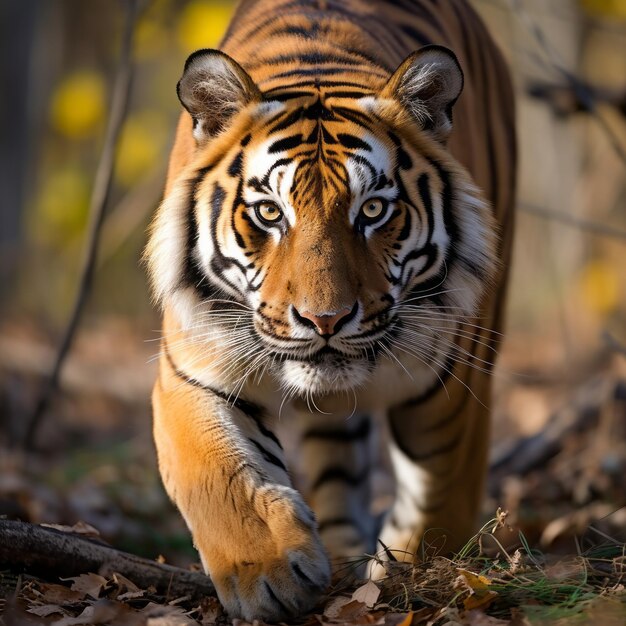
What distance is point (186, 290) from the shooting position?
10.6 ft

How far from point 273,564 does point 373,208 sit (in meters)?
1.06

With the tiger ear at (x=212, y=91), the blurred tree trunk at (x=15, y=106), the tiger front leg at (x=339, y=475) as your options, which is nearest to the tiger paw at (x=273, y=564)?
the tiger ear at (x=212, y=91)

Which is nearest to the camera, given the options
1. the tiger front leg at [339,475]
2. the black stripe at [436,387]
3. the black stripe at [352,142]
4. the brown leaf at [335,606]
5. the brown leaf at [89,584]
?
A: the brown leaf at [335,606]

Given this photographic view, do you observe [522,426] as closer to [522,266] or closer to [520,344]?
[520,344]

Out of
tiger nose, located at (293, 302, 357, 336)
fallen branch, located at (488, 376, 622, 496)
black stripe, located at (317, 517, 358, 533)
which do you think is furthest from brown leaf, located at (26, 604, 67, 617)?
fallen branch, located at (488, 376, 622, 496)

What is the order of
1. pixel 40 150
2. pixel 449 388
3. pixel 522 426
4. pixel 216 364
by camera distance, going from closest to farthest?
pixel 216 364 → pixel 449 388 → pixel 522 426 → pixel 40 150

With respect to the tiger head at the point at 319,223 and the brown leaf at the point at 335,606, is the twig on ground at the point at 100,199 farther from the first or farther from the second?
the brown leaf at the point at 335,606

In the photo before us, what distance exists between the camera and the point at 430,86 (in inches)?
124

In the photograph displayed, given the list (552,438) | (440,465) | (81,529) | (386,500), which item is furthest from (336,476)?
(81,529)

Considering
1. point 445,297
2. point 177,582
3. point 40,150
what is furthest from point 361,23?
point 40,150

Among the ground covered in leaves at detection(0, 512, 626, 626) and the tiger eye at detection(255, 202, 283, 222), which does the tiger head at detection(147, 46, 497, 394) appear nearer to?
the tiger eye at detection(255, 202, 283, 222)

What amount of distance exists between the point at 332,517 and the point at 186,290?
163cm

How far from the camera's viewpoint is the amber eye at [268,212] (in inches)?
116

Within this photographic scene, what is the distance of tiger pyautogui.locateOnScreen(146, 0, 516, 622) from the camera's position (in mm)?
2756
